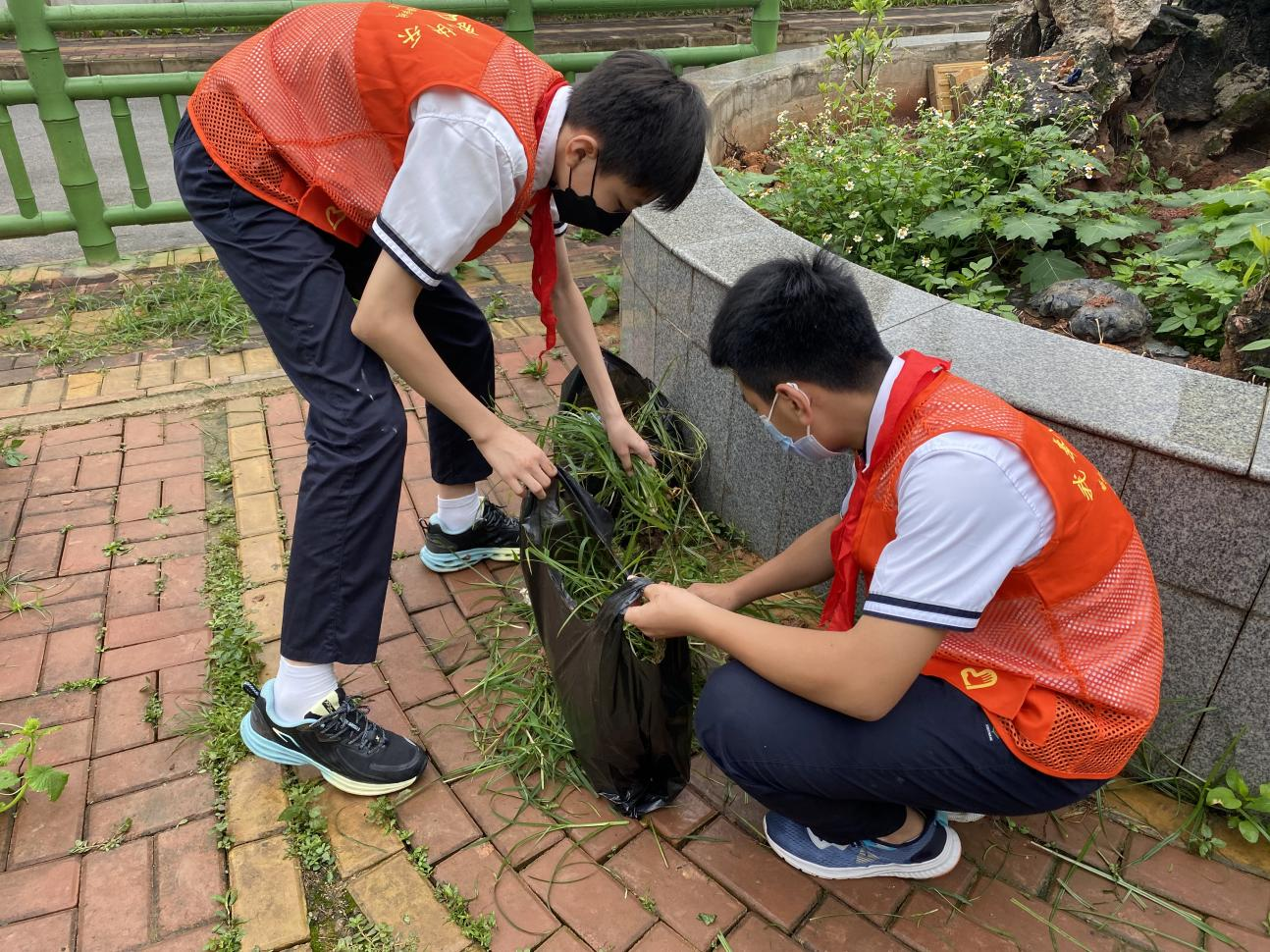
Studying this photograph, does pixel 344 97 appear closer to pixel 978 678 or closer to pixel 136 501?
pixel 978 678

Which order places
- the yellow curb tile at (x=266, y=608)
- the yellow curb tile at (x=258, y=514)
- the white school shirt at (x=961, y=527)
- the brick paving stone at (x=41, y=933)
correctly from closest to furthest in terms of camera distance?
1. the white school shirt at (x=961, y=527)
2. the brick paving stone at (x=41, y=933)
3. the yellow curb tile at (x=266, y=608)
4. the yellow curb tile at (x=258, y=514)

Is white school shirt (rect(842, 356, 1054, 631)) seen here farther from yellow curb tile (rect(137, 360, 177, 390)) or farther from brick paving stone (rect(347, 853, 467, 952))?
yellow curb tile (rect(137, 360, 177, 390))

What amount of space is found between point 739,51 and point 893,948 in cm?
495

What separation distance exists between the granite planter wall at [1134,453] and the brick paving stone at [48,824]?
1710 millimetres

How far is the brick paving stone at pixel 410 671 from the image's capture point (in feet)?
7.47

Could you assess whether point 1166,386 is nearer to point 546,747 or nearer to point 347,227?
point 546,747

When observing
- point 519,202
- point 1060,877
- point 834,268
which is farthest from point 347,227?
point 1060,877

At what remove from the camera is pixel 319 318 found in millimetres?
1844

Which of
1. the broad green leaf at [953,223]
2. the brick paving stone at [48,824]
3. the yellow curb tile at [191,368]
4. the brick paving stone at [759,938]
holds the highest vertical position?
the broad green leaf at [953,223]

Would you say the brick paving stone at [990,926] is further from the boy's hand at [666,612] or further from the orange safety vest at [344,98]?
the orange safety vest at [344,98]

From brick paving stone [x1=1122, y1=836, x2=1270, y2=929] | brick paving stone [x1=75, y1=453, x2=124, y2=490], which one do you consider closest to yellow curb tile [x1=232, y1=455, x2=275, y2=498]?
brick paving stone [x1=75, y1=453, x2=124, y2=490]

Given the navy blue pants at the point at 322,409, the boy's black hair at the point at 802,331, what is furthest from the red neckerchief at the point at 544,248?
the boy's black hair at the point at 802,331

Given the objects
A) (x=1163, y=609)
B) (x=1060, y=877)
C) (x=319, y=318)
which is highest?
(x=319, y=318)

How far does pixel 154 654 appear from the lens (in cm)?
238
